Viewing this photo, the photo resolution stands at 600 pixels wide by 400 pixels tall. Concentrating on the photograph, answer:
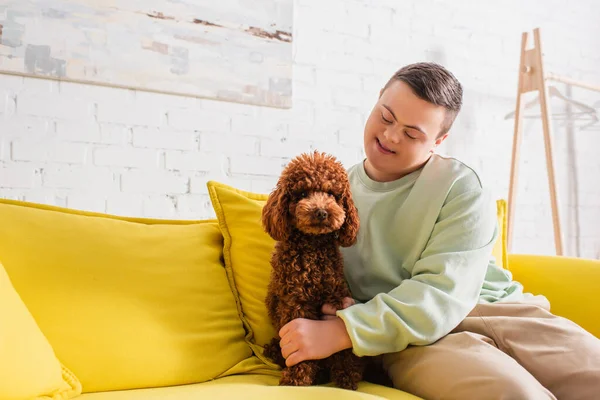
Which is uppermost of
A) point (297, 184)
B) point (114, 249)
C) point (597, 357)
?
point (297, 184)

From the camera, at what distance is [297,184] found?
1.08 meters

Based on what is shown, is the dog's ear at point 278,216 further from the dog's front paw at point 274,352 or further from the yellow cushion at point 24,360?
the yellow cushion at point 24,360

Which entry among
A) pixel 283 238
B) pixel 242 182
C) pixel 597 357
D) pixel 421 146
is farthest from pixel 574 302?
pixel 242 182

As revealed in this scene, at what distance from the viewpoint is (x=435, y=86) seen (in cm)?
133

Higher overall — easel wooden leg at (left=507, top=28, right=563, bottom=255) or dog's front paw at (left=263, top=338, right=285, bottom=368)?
easel wooden leg at (left=507, top=28, right=563, bottom=255)

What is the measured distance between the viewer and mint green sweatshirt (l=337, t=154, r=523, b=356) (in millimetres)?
1125

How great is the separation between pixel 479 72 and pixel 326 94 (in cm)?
86

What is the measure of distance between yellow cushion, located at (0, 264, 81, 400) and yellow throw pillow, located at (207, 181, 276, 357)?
433 mm

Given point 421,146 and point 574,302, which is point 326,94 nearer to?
point 421,146

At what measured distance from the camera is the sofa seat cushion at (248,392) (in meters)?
0.96

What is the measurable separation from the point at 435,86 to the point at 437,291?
51 centimetres

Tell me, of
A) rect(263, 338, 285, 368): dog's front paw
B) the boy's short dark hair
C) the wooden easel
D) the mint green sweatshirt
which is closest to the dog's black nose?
the mint green sweatshirt

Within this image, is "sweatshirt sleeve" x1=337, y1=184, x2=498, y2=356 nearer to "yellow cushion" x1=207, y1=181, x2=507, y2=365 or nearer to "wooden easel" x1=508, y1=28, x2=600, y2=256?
"yellow cushion" x1=207, y1=181, x2=507, y2=365

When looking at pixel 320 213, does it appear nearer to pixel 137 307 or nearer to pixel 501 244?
pixel 137 307
